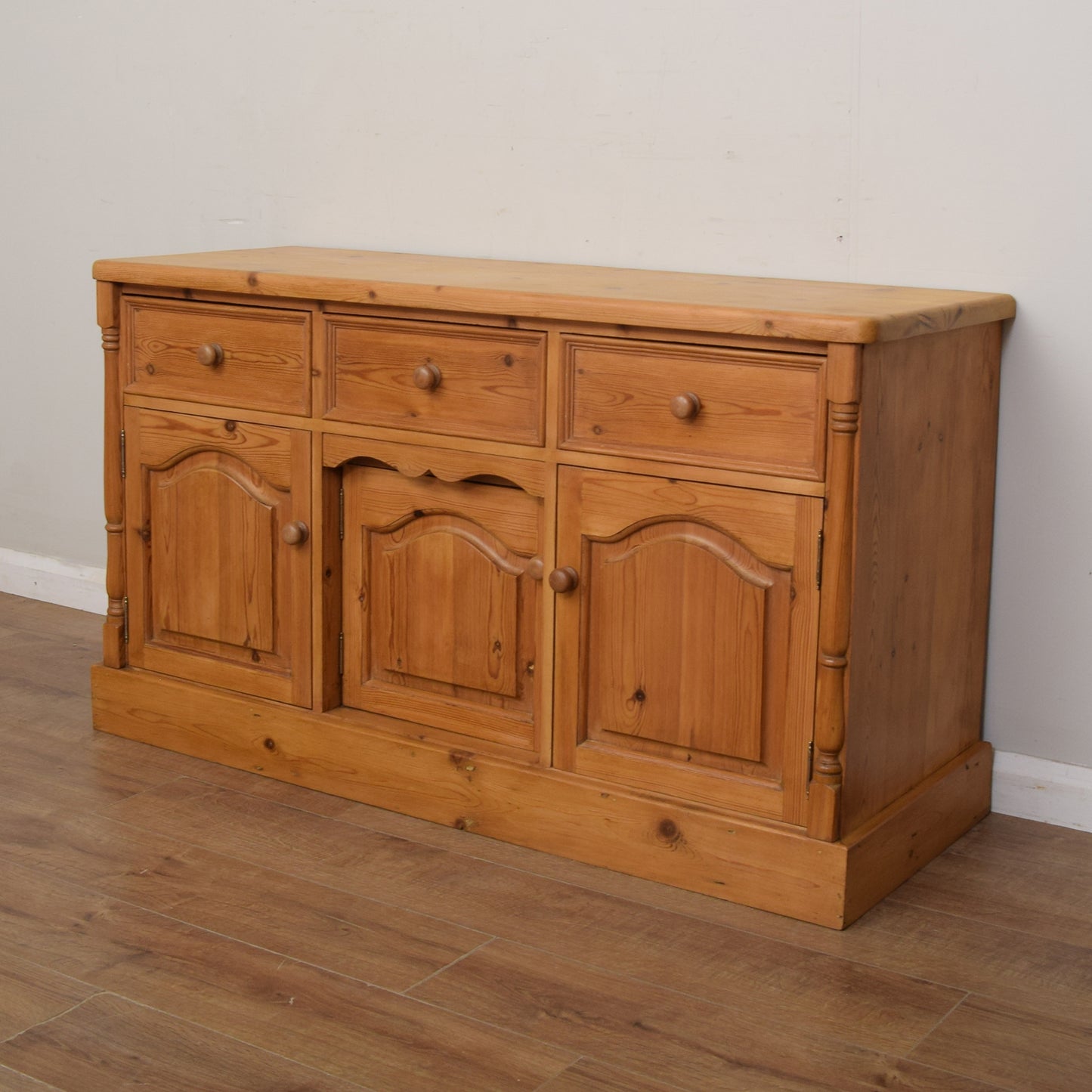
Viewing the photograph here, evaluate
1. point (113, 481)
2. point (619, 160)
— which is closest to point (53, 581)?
point (113, 481)

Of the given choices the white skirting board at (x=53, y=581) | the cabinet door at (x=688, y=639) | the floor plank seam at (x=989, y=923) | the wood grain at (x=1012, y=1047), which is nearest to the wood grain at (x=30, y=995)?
the cabinet door at (x=688, y=639)

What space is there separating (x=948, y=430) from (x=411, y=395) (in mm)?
867

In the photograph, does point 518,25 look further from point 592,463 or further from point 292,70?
point 592,463

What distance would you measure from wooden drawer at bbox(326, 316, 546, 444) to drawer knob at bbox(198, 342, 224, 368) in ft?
0.81

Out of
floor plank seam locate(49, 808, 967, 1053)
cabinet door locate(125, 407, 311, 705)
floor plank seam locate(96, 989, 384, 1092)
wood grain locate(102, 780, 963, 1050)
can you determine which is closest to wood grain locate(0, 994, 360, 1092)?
floor plank seam locate(96, 989, 384, 1092)

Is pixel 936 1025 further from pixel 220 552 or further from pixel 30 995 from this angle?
pixel 220 552

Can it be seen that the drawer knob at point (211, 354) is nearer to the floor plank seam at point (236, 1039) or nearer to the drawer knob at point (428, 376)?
the drawer knob at point (428, 376)

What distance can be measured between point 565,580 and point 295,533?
55cm

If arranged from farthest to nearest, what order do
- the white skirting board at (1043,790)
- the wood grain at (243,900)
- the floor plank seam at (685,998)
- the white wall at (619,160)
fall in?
the white skirting board at (1043,790) → the white wall at (619,160) → the wood grain at (243,900) → the floor plank seam at (685,998)

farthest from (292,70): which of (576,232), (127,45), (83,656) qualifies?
(83,656)

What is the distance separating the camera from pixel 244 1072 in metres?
1.78

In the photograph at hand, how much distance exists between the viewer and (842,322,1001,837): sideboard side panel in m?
2.14

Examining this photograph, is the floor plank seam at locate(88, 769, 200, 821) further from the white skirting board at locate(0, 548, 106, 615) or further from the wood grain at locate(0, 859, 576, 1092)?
the white skirting board at locate(0, 548, 106, 615)

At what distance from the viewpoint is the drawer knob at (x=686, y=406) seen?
7.09 feet
